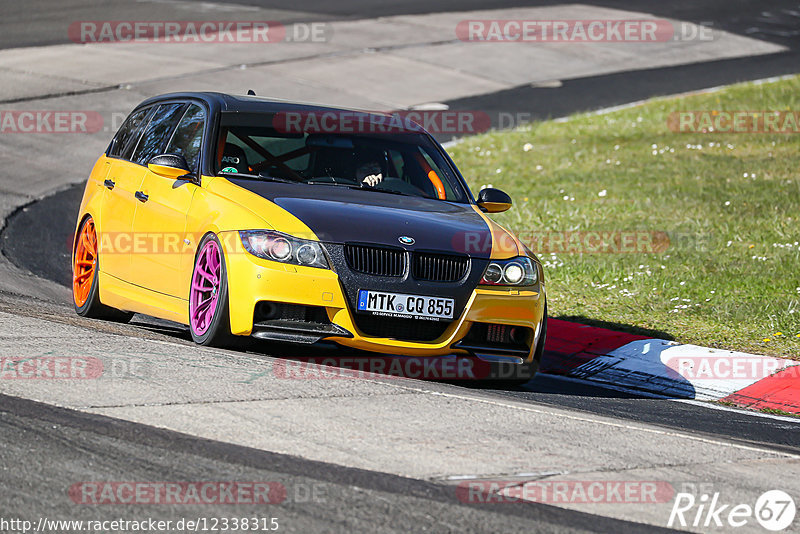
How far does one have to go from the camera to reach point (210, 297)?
7340 mm

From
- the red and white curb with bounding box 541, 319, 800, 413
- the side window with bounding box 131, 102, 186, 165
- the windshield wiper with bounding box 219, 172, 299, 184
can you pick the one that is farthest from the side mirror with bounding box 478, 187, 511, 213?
the side window with bounding box 131, 102, 186, 165

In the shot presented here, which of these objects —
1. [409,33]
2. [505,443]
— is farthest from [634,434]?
[409,33]

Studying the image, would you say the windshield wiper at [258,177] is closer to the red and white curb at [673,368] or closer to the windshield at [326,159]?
the windshield at [326,159]

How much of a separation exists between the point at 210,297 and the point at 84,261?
2331 mm

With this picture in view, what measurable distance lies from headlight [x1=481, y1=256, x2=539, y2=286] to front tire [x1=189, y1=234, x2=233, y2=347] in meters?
1.54

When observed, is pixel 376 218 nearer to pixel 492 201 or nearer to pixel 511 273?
pixel 511 273

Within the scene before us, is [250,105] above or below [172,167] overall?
above

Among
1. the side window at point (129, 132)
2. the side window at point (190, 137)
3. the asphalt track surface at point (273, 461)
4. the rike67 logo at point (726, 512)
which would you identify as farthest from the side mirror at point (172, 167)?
the rike67 logo at point (726, 512)

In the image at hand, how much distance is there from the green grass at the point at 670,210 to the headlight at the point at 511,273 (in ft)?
8.76

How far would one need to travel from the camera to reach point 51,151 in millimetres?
16859

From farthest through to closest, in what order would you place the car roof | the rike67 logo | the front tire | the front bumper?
the car roof < the front tire < the front bumper < the rike67 logo

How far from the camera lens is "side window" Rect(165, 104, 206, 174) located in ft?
27.2

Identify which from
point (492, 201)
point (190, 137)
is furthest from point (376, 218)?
point (190, 137)

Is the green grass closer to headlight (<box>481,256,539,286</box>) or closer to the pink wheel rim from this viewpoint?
headlight (<box>481,256,539,286</box>)
